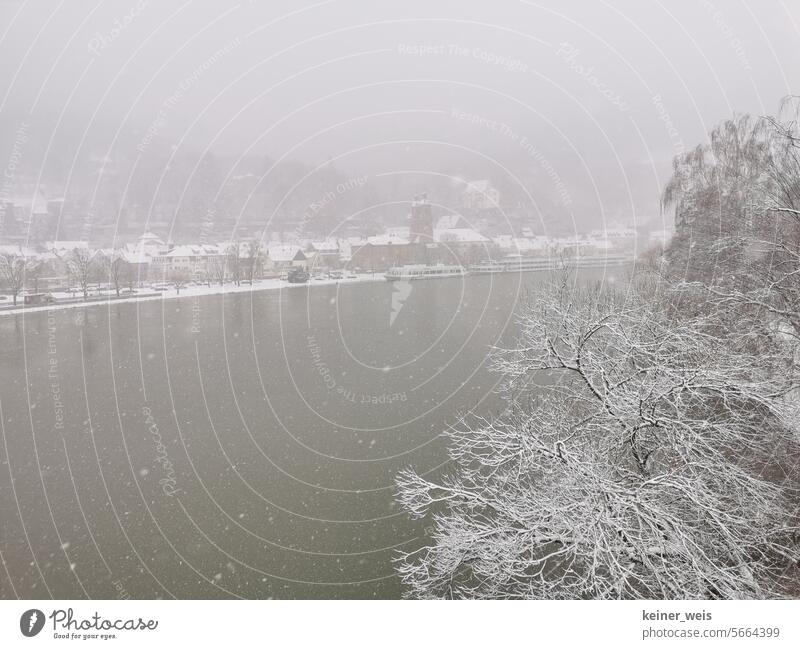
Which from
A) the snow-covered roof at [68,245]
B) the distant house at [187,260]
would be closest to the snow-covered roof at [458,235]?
the snow-covered roof at [68,245]

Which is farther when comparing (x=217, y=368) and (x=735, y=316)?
(x=217, y=368)

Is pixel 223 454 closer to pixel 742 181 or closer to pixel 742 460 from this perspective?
pixel 742 460

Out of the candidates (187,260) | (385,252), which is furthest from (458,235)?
(187,260)

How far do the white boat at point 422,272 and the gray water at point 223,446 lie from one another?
154 inches

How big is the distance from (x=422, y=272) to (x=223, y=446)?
2113cm

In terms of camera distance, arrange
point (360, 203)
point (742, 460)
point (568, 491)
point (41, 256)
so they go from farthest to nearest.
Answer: point (41, 256) < point (360, 203) < point (742, 460) < point (568, 491)

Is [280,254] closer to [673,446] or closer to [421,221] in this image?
[421,221]

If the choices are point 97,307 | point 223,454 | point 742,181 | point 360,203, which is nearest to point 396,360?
point 360,203

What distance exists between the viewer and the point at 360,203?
17.2m

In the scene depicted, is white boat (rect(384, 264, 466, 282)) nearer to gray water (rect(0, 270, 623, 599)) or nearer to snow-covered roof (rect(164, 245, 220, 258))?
gray water (rect(0, 270, 623, 599))

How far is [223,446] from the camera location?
478 inches

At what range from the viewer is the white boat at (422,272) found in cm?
2925
